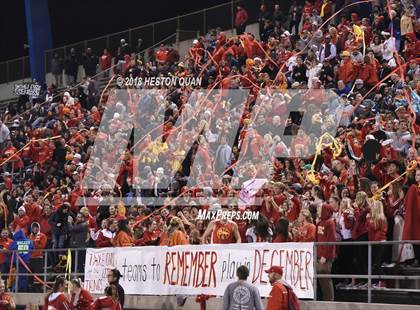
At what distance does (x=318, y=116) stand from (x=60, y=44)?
81.5 ft

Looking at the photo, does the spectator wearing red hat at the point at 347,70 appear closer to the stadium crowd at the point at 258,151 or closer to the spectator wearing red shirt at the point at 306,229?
the stadium crowd at the point at 258,151

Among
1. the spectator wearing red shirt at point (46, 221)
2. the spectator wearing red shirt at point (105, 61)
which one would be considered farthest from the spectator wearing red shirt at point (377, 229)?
the spectator wearing red shirt at point (105, 61)

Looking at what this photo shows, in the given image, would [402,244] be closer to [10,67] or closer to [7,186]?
[7,186]

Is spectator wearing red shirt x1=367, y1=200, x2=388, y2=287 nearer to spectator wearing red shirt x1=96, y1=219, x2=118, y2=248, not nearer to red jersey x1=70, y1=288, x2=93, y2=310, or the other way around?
red jersey x1=70, y1=288, x2=93, y2=310

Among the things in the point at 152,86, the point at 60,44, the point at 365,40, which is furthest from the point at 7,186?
the point at 60,44

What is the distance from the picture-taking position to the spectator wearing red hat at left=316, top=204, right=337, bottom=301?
51.1ft

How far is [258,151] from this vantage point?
21.1 metres

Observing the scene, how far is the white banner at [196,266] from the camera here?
51.9 ft

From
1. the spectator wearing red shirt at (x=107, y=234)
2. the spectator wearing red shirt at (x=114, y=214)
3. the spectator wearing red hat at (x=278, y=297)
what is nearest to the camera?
the spectator wearing red hat at (x=278, y=297)

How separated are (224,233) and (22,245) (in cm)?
588

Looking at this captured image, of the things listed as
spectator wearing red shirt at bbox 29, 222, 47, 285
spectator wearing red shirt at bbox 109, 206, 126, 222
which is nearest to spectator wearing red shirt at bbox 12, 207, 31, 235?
spectator wearing red shirt at bbox 29, 222, 47, 285

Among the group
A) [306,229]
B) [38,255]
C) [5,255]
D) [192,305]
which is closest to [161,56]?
[5,255]

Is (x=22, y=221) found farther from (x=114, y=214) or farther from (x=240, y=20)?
(x=240, y=20)

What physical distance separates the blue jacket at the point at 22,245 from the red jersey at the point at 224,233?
17.8ft
